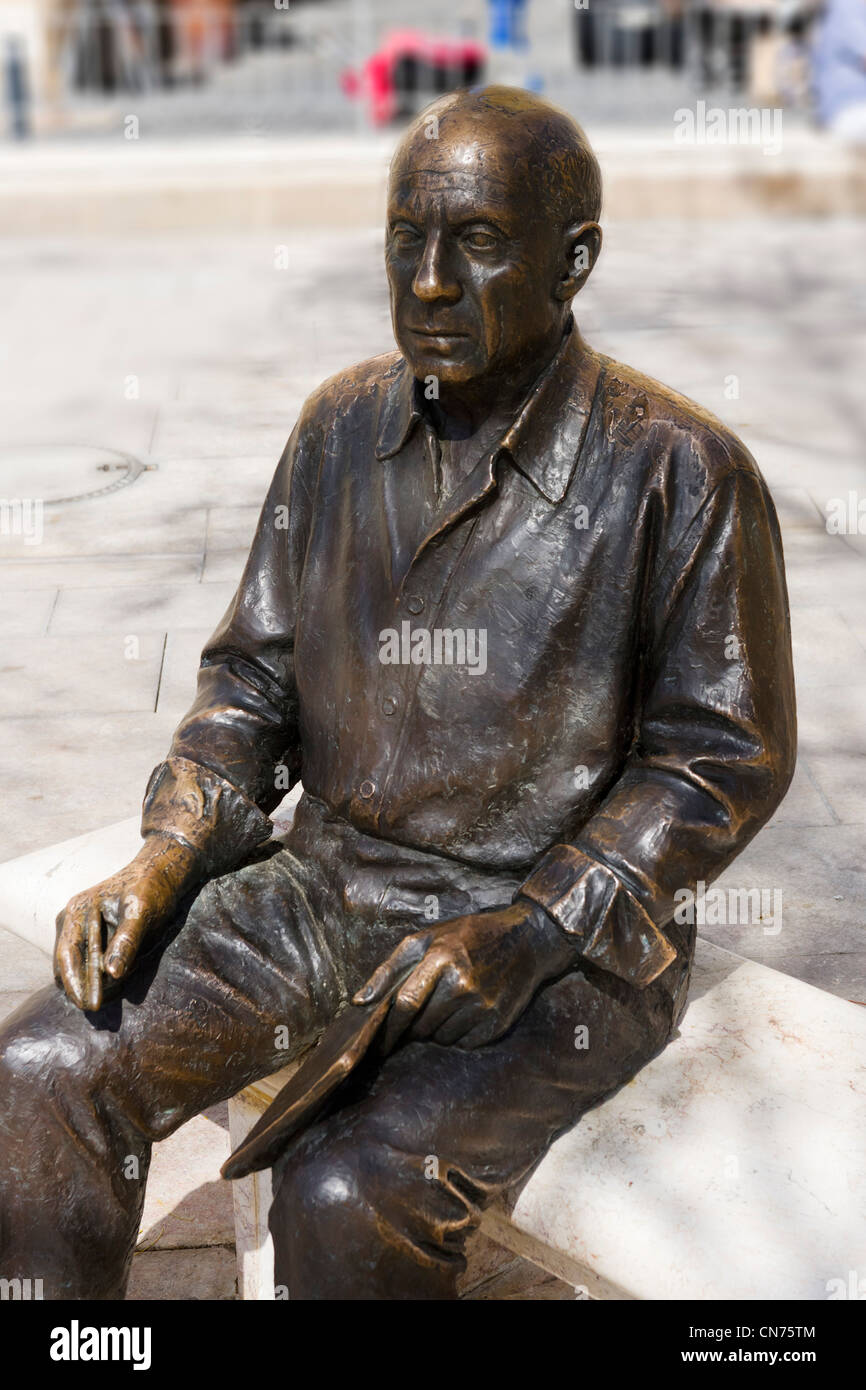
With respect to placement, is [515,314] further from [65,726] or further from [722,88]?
[722,88]

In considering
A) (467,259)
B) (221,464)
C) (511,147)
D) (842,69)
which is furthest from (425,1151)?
(842,69)

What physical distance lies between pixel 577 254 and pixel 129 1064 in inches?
55.2

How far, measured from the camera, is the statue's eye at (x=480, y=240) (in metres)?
2.59

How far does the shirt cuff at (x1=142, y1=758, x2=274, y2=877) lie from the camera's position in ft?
9.46

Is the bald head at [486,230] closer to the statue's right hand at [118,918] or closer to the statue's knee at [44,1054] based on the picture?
the statue's right hand at [118,918]

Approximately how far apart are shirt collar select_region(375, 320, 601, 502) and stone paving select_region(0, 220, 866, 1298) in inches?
64.7

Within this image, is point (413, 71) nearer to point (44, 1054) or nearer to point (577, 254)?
point (577, 254)

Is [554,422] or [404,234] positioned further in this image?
[554,422]

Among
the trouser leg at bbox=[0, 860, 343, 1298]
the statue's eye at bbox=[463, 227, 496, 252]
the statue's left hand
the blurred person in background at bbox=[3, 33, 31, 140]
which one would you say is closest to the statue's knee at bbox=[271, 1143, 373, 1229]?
the statue's left hand

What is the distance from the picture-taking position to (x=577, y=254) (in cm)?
271

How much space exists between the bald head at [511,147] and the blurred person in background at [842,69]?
13209mm

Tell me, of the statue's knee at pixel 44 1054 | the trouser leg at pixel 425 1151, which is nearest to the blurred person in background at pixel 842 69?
the trouser leg at pixel 425 1151

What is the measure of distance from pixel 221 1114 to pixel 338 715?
1612 mm

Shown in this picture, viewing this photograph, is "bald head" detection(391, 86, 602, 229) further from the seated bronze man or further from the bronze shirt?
the bronze shirt
